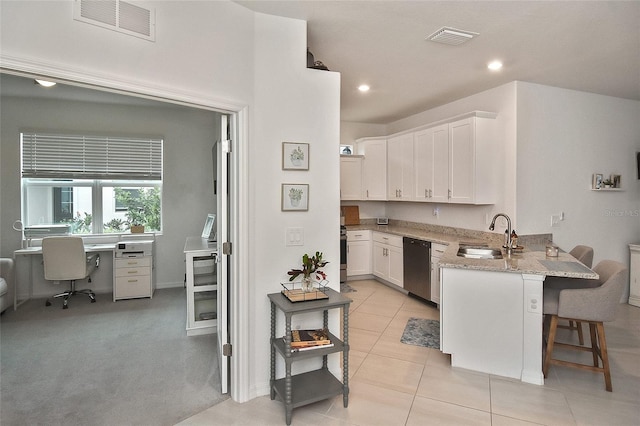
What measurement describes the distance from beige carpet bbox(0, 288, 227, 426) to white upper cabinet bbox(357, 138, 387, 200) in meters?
3.41

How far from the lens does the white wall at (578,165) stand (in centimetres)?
410

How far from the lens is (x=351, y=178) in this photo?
604 centimetres

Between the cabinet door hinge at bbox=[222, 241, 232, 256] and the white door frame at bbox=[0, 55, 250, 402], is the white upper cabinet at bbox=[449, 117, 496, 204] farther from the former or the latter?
the cabinet door hinge at bbox=[222, 241, 232, 256]

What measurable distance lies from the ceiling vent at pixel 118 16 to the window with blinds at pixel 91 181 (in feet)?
12.8

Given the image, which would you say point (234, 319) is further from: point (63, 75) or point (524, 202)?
point (524, 202)

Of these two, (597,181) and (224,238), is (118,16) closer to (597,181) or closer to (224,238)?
(224,238)

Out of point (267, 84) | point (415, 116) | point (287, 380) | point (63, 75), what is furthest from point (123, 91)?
point (415, 116)

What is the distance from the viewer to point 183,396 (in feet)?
8.41

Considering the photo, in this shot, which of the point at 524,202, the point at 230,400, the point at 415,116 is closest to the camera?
the point at 230,400

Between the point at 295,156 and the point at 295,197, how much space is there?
0.99 feet

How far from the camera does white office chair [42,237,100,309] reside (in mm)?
4465

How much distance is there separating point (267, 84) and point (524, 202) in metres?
3.20

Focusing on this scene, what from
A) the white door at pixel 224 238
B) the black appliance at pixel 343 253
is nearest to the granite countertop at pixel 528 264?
the white door at pixel 224 238

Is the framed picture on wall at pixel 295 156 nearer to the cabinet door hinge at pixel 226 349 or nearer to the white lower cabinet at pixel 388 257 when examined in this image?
the cabinet door hinge at pixel 226 349
